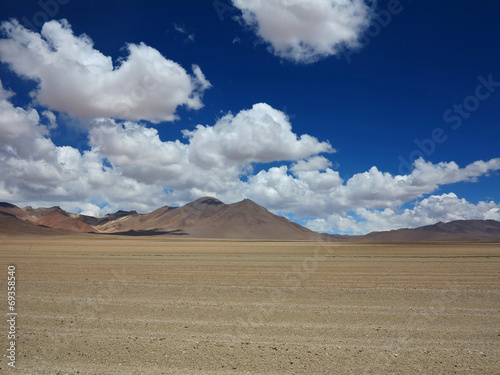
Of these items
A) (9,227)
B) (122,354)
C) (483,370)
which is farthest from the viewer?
(9,227)

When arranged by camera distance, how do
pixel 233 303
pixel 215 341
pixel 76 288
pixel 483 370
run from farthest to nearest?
pixel 76 288, pixel 233 303, pixel 215 341, pixel 483 370

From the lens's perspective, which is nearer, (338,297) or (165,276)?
(338,297)

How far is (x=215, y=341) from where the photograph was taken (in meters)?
8.45

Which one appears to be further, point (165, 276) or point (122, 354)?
point (165, 276)

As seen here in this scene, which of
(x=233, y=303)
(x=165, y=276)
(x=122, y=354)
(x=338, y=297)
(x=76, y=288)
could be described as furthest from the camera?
(x=165, y=276)

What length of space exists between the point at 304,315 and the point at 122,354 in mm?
5474

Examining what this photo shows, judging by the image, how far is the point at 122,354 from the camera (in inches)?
295

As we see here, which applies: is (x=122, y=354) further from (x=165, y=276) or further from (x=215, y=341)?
(x=165, y=276)

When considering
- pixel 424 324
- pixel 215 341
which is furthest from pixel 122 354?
pixel 424 324

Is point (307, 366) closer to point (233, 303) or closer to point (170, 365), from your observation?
point (170, 365)

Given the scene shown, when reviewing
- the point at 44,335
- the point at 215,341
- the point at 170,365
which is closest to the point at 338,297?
the point at 215,341

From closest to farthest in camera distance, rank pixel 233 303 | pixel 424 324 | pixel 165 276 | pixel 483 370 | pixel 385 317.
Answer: pixel 483 370 < pixel 424 324 < pixel 385 317 < pixel 233 303 < pixel 165 276

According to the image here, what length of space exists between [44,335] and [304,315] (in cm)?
682

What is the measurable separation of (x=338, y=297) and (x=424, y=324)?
4319mm
